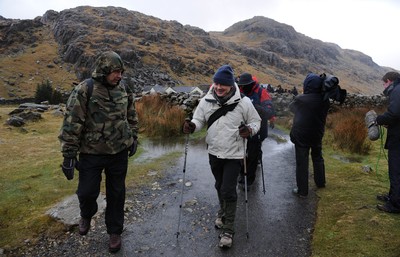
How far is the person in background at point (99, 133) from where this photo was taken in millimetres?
3471

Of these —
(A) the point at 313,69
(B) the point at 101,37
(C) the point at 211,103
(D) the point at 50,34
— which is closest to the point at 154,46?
(B) the point at 101,37

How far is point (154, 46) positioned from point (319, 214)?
97.5 metres

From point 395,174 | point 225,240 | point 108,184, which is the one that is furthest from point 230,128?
point 395,174

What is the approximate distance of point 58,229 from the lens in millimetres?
4336

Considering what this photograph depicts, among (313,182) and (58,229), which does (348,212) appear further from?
(58,229)

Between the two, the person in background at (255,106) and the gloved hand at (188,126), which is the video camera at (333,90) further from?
the gloved hand at (188,126)

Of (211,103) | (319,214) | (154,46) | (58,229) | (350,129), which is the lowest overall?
(58,229)

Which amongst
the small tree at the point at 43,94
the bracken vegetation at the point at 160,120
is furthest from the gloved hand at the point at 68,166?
the small tree at the point at 43,94

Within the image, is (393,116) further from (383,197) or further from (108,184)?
(108,184)

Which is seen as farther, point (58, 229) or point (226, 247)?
point (58, 229)

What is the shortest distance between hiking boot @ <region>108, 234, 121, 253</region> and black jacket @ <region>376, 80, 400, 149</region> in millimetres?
4057

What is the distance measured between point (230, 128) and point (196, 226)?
5.25 ft

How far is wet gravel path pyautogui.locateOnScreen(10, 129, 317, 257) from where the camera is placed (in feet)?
12.9

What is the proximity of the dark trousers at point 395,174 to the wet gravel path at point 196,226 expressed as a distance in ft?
3.88
